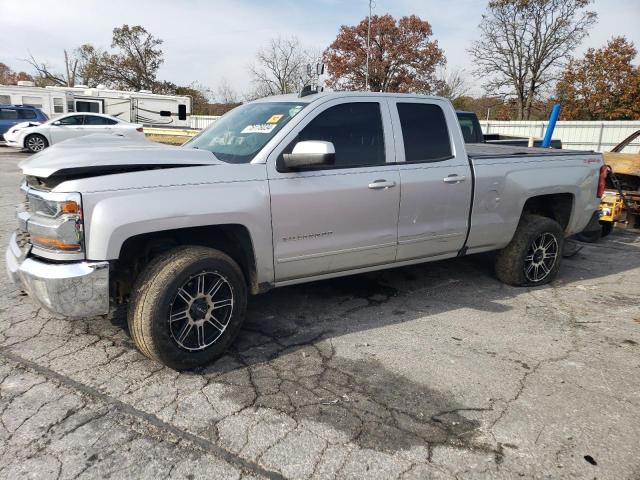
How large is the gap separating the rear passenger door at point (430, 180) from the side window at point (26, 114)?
72.4ft

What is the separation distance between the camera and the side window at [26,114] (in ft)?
71.3

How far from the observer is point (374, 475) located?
2451 millimetres

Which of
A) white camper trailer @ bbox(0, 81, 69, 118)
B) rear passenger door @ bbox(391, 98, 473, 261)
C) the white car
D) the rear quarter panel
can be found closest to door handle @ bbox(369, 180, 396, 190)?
rear passenger door @ bbox(391, 98, 473, 261)

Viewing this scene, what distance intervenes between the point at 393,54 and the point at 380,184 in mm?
39138

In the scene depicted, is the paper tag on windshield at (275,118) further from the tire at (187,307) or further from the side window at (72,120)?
the side window at (72,120)

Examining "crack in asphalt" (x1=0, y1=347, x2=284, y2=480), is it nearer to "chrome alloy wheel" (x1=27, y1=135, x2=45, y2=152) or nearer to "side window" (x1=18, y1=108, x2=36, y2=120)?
"chrome alloy wheel" (x1=27, y1=135, x2=45, y2=152)

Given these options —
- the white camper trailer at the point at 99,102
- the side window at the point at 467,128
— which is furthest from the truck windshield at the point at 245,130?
the white camper trailer at the point at 99,102

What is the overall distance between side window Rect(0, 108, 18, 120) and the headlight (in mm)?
22344

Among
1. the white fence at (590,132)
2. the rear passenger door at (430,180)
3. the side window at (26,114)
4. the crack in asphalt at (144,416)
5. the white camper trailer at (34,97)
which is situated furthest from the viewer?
the white camper trailer at (34,97)

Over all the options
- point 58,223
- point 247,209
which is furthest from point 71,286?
point 247,209

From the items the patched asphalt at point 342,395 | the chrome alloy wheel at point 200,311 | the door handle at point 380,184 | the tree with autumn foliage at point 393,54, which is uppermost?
the tree with autumn foliage at point 393,54

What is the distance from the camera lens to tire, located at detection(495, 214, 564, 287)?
5.25 metres

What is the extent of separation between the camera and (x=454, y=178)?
4.56 meters

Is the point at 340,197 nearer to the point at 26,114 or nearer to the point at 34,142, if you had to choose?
the point at 34,142
